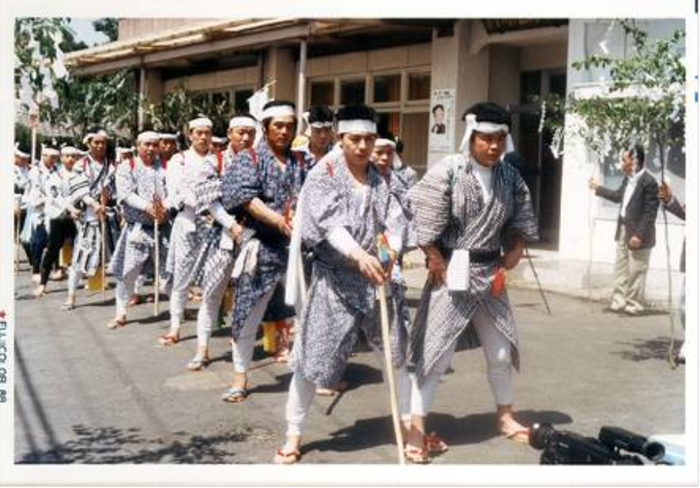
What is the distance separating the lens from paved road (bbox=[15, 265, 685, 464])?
4453 mm

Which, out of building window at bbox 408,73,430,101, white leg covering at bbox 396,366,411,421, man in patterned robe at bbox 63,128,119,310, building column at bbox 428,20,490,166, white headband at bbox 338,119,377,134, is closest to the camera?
white headband at bbox 338,119,377,134

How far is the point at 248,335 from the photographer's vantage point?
517cm

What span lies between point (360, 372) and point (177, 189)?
7.35ft

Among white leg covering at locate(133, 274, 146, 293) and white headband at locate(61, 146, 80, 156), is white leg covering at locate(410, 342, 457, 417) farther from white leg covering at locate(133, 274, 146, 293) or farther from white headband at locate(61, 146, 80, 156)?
white headband at locate(61, 146, 80, 156)

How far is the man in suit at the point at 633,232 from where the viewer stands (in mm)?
7461

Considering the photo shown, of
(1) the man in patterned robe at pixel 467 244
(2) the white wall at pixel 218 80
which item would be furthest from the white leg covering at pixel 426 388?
(2) the white wall at pixel 218 80

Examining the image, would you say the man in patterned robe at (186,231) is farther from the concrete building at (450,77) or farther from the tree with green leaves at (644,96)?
the tree with green leaves at (644,96)

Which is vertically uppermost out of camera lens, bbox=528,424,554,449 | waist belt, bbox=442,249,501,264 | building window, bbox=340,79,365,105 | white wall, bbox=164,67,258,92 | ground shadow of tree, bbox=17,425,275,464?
white wall, bbox=164,67,258,92

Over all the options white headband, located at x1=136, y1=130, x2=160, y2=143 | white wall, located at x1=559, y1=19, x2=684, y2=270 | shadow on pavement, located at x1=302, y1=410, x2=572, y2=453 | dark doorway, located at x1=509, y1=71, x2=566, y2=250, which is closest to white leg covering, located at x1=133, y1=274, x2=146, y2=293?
white headband, located at x1=136, y1=130, x2=160, y2=143

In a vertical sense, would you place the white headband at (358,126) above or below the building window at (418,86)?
below

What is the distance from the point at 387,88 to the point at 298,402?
318 inches

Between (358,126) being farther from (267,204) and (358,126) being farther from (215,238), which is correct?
(215,238)

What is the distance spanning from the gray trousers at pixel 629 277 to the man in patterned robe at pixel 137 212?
12.5ft

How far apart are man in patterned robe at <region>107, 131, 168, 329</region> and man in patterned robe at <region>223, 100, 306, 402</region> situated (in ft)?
7.80
